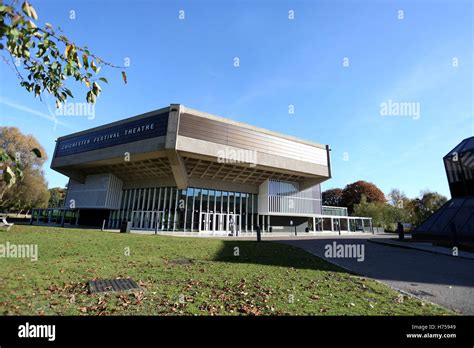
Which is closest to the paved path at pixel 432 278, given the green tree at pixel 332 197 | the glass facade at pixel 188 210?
the glass facade at pixel 188 210

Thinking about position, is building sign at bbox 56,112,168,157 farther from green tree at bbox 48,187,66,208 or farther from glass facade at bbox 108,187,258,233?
green tree at bbox 48,187,66,208

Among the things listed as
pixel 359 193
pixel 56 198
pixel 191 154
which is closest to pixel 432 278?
pixel 191 154

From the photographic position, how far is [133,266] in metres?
8.33

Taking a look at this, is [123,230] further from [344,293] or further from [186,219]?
[344,293]

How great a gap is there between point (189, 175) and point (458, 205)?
96.2ft

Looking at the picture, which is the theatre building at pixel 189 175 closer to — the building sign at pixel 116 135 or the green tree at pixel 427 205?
the building sign at pixel 116 135

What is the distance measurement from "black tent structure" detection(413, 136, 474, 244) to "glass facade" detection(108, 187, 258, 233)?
20434 mm

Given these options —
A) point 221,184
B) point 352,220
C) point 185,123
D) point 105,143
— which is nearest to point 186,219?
point 221,184

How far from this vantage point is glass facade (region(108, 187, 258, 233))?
33.9 m

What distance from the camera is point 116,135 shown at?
111 ft

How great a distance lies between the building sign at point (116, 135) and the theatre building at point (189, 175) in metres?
0.15

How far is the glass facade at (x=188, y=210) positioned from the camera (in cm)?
3391

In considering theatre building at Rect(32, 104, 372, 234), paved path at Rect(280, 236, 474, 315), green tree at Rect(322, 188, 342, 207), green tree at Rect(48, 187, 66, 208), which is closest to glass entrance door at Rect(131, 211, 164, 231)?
theatre building at Rect(32, 104, 372, 234)
